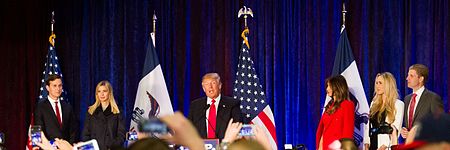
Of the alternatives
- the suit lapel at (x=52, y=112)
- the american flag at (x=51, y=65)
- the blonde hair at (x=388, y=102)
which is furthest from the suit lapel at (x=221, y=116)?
the american flag at (x=51, y=65)

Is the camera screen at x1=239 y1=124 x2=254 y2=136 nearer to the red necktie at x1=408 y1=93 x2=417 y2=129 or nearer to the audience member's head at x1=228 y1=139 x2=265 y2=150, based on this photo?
the red necktie at x1=408 y1=93 x2=417 y2=129

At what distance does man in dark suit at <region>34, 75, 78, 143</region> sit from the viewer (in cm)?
695

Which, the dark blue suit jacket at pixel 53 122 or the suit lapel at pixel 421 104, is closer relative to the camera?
the suit lapel at pixel 421 104

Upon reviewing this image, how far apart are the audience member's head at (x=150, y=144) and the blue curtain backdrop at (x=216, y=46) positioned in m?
6.15

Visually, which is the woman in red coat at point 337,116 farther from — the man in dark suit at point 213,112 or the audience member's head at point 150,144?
the audience member's head at point 150,144

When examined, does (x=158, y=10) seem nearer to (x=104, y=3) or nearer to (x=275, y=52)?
(x=104, y=3)

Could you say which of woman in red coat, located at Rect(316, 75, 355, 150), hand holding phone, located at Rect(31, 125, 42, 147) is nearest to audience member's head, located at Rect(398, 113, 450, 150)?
hand holding phone, located at Rect(31, 125, 42, 147)

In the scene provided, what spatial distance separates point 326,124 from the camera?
653cm

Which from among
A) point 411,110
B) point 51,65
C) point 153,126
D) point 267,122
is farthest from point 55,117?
point 153,126

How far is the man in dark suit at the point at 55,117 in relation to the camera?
6945 mm

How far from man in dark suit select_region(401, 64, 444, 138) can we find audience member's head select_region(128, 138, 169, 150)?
474cm

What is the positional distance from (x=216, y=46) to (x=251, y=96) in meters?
0.81

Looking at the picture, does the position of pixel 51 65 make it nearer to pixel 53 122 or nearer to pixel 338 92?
pixel 53 122

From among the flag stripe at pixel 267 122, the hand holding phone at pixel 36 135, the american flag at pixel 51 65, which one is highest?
the american flag at pixel 51 65
